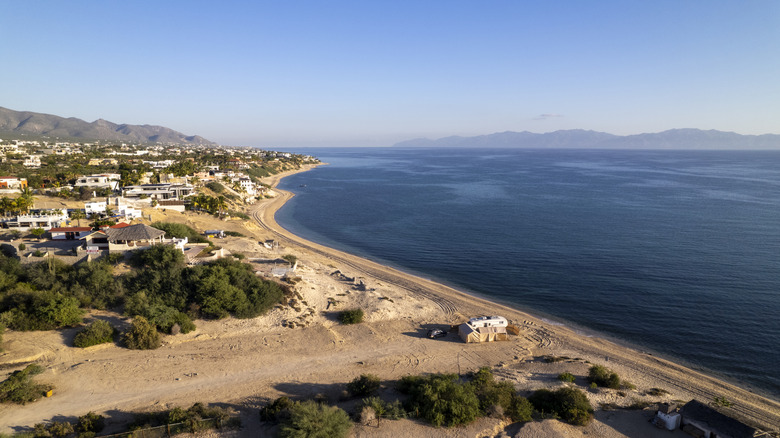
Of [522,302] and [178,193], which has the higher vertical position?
[178,193]

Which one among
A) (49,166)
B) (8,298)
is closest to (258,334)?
(8,298)

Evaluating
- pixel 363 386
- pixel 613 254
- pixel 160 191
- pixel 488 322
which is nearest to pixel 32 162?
pixel 160 191

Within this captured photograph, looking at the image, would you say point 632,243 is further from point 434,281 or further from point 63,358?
point 63,358

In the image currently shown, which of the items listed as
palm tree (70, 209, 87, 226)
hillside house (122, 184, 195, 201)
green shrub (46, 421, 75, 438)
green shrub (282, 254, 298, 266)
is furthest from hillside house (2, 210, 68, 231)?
green shrub (46, 421, 75, 438)

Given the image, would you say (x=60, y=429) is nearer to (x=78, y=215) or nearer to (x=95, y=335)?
(x=95, y=335)

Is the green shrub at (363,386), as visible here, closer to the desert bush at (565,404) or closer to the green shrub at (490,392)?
the green shrub at (490,392)
